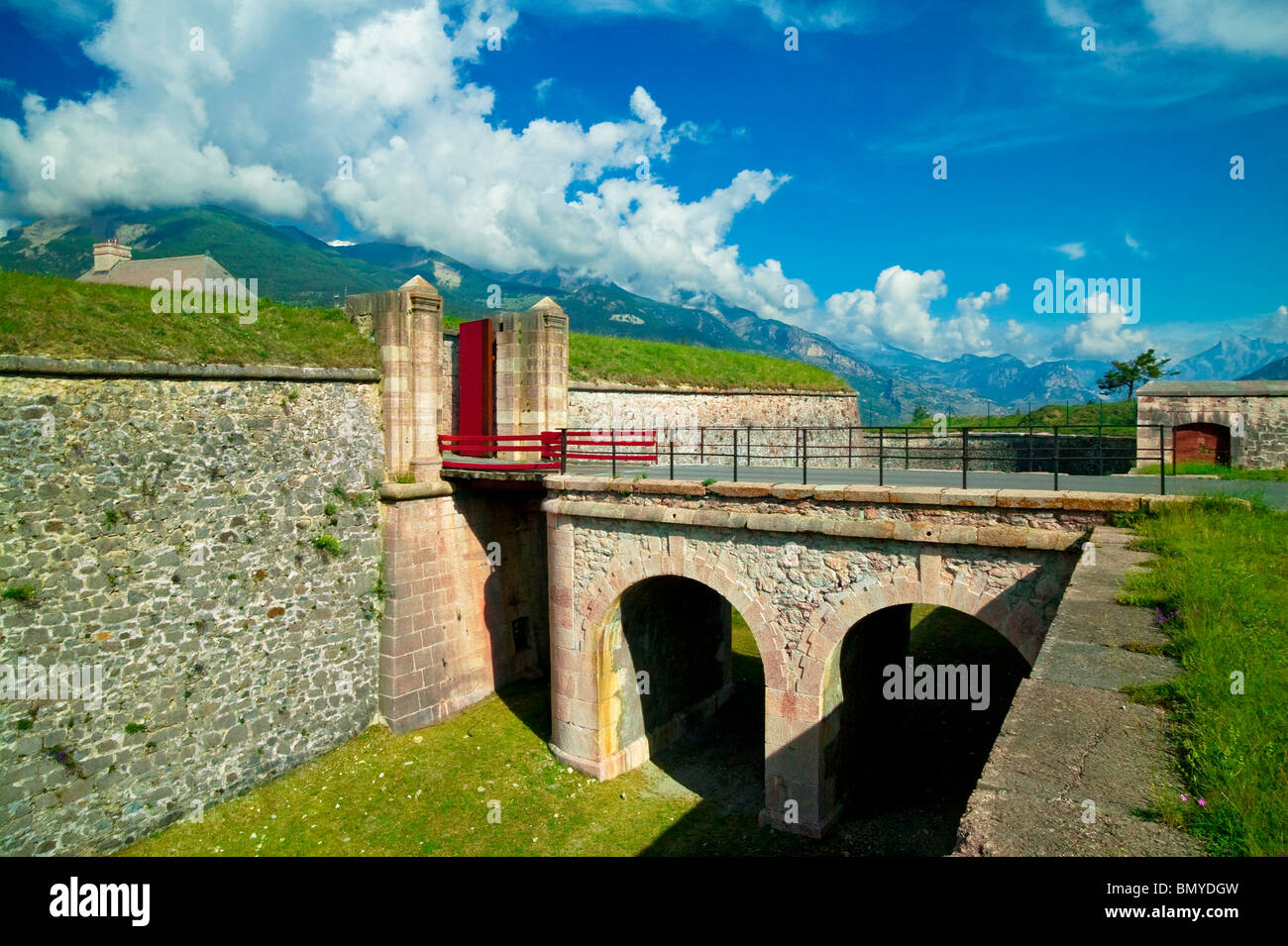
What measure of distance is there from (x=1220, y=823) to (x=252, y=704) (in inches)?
530

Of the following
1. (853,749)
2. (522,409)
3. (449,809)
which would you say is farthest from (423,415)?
(853,749)

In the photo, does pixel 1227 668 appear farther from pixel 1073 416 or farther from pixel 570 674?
pixel 1073 416

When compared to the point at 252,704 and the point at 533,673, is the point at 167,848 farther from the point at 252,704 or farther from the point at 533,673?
the point at 533,673

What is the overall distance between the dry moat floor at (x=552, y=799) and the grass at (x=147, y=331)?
759cm

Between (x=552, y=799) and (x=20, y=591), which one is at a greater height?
(x=20, y=591)

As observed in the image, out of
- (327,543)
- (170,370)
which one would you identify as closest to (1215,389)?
(327,543)

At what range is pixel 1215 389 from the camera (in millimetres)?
19266

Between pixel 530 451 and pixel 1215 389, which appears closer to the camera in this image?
pixel 530 451

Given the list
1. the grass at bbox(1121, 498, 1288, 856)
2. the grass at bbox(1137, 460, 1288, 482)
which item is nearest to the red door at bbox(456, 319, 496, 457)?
the grass at bbox(1121, 498, 1288, 856)

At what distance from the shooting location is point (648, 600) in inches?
535

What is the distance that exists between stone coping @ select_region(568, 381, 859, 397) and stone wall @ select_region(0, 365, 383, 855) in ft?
29.5

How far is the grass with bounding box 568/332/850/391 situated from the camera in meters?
24.4

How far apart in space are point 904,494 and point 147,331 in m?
12.5
